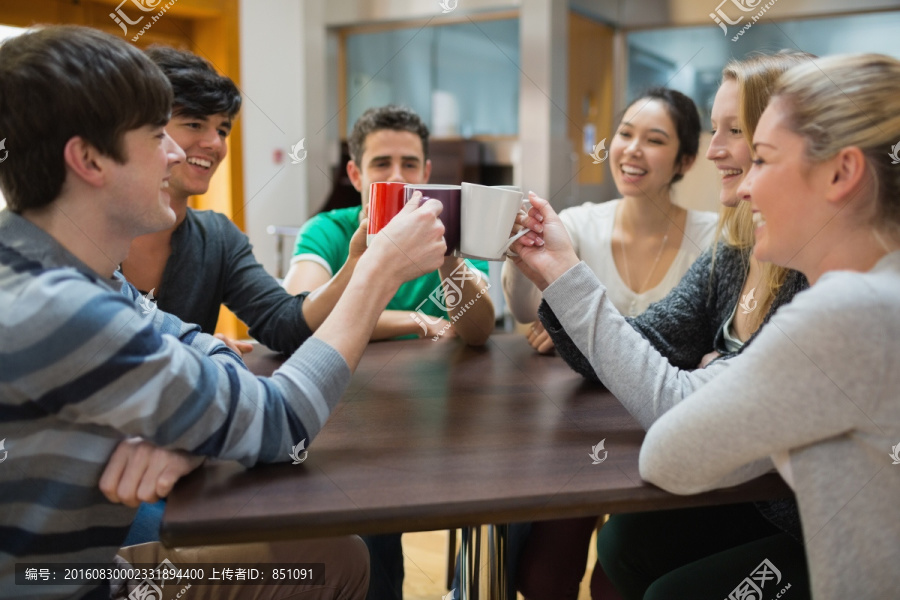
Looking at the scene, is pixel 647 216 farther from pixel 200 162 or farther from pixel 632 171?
pixel 200 162

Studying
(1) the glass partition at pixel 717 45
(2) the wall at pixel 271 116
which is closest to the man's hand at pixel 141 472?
(1) the glass partition at pixel 717 45

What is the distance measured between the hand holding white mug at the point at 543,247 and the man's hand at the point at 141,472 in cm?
57

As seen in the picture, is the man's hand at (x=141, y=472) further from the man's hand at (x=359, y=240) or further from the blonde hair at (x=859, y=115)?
the blonde hair at (x=859, y=115)

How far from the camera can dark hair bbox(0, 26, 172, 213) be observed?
2.79 feet

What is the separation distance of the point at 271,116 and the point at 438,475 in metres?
4.03

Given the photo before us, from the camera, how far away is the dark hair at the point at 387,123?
2072 mm

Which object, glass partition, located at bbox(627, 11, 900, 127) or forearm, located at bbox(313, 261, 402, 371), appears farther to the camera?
glass partition, located at bbox(627, 11, 900, 127)

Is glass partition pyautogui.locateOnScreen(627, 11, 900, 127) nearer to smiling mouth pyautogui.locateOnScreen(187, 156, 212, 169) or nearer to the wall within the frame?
the wall

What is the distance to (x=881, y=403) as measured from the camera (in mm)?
788

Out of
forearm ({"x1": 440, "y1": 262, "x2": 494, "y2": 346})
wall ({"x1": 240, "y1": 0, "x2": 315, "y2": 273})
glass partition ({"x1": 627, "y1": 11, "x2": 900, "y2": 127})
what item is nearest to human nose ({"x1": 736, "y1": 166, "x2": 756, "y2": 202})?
forearm ({"x1": 440, "y1": 262, "x2": 494, "y2": 346})

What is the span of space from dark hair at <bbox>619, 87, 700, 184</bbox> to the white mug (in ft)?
3.54

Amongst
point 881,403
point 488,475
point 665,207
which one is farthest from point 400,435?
point 665,207

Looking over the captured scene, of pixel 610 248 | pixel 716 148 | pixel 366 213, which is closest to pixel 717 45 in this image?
pixel 610 248

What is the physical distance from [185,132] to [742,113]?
1090 mm
